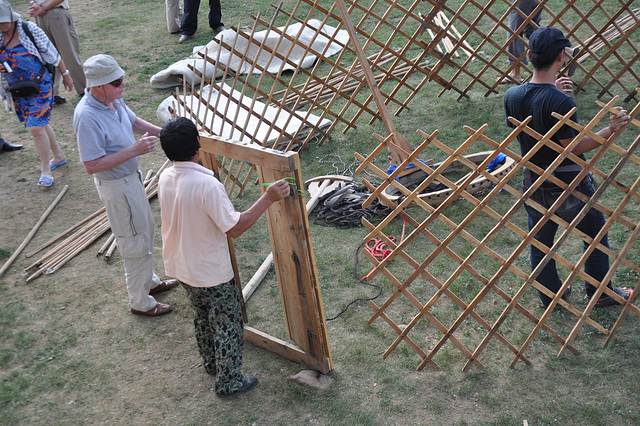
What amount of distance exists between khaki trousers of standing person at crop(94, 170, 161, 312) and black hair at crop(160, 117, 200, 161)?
1010mm

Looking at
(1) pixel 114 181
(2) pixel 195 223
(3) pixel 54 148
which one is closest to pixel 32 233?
(3) pixel 54 148

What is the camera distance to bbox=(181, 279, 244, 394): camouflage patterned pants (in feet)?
9.89

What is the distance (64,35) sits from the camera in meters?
7.23

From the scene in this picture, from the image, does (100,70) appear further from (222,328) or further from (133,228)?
(222,328)

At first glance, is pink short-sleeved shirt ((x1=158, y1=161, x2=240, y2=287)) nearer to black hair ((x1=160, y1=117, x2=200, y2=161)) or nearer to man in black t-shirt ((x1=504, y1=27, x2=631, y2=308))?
black hair ((x1=160, y1=117, x2=200, y2=161))

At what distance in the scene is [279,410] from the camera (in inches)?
122

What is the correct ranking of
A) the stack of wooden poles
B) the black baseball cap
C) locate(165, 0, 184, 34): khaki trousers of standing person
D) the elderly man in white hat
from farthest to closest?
locate(165, 0, 184, 34): khaki trousers of standing person < the stack of wooden poles < the elderly man in white hat < the black baseball cap

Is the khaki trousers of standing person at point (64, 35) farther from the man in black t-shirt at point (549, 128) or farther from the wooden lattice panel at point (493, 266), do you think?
the man in black t-shirt at point (549, 128)

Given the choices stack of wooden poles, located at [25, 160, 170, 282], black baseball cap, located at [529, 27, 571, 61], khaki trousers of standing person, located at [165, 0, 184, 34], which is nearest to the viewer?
black baseball cap, located at [529, 27, 571, 61]

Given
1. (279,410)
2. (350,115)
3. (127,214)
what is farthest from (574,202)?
(350,115)

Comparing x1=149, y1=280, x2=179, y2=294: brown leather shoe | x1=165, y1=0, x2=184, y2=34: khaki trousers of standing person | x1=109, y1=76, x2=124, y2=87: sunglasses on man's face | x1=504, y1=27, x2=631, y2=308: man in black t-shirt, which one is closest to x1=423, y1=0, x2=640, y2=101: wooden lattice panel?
x1=504, y1=27, x2=631, y2=308: man in black t-shirt

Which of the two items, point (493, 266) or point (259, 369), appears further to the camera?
point (493, 266)

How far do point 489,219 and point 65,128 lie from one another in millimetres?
5188

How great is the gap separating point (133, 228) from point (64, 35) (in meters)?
4.64
